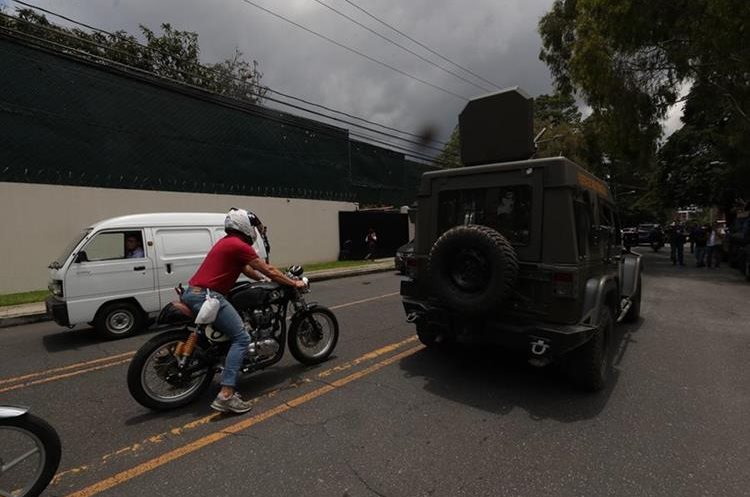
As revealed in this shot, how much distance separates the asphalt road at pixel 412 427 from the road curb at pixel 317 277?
277cm

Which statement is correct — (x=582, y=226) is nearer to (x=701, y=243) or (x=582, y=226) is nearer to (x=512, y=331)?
(x=512, y=331)

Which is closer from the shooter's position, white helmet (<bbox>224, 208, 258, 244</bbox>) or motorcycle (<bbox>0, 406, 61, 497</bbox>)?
motorcycle (<bbox>0, 406, 61, 497</bbox>)

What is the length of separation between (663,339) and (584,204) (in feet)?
10.9

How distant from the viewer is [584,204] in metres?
4.39

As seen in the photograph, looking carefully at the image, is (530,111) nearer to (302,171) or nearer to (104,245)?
(104,245)

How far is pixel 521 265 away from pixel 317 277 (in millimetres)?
10229

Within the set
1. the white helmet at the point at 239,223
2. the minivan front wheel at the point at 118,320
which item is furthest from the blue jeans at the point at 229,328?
the minivan front wheel at the point at 118,320

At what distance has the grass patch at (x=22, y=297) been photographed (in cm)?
942

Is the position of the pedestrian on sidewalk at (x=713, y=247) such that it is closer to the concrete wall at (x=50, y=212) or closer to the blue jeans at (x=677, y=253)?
the blue jeans at (x=677, y=253)

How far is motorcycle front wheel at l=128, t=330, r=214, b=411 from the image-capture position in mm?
3682

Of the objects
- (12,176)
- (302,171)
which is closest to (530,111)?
(12,176)

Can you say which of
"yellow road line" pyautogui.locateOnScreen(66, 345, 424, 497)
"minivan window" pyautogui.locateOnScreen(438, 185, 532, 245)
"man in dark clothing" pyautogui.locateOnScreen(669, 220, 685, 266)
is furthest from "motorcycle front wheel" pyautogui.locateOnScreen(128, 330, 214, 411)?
"man in dark clothing" pyautogui.locateOnScreen(669, 220, 685, 266)

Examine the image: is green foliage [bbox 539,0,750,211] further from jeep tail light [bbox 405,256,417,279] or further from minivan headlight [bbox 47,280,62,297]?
minivan headlight [bbox 47,280,62,297]

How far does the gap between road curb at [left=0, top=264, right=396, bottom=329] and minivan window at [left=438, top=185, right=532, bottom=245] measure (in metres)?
8.21
